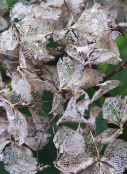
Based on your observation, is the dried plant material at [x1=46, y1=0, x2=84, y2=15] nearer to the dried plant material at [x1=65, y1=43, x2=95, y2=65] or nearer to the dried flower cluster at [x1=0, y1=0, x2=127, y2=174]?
the dried flower cluster at [x1=0, y1=0, x2=127, y2=174]

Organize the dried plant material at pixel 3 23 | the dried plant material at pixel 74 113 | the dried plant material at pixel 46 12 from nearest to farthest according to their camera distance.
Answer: the dried plant material at pixel 74 113, the dried plant material at pixel 46 12, the dried plant material at pixel 3 23

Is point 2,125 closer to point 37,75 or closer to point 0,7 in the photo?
point 37,75

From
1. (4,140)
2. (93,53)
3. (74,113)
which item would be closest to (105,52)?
(93,53)

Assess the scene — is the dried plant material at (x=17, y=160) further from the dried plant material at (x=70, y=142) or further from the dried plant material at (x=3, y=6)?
the dried plant material at (x=3, y=6)

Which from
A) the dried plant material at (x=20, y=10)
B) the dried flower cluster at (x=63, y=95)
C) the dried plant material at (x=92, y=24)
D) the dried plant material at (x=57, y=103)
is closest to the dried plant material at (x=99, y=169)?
the dried flower cluster at (x=63, y=95)

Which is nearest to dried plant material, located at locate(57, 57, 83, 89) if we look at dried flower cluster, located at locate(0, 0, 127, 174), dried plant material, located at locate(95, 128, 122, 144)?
dried flower cluster, located at locate(0, 0, 127, 174)

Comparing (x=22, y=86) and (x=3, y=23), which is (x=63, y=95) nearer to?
(x=22, y=86)
